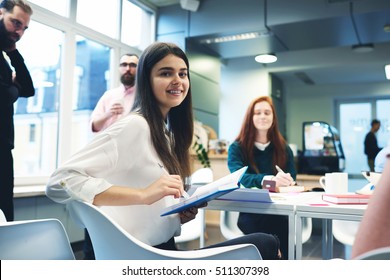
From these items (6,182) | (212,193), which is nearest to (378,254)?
(212,193)

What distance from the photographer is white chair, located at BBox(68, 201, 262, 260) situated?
30.4 inches

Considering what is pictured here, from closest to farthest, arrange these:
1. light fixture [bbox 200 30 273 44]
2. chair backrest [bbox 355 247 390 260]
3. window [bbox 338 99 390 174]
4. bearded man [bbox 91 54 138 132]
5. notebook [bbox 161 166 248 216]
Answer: chair backrest [bbox 355 247 390 260], notebook [bbox 161 166 248 216], bearded man [bbox 91 54 138 132], light fixture [bbox 200 30 273 44], window [bbox 338 99 390 174]

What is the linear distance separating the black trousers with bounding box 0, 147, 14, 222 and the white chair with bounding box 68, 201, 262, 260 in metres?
1.42

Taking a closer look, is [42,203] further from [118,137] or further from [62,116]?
[118,137]

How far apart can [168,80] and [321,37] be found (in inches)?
145

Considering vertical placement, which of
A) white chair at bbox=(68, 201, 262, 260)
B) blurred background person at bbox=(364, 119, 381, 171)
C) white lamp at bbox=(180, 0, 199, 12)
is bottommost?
white chair at bbox=(68, 201, 262, 260)

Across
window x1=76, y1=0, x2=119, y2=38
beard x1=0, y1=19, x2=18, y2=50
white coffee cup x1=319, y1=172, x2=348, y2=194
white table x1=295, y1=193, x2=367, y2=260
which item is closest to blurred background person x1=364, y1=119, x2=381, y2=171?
window x1=76, y1=0, x2=119, y2=38

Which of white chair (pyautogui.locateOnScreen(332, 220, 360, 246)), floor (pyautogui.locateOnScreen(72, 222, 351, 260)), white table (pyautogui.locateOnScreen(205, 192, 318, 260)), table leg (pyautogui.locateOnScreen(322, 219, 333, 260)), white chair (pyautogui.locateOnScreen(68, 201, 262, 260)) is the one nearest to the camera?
white chair (pyautogui.locateOnScreen(68, 201, 262, 260))

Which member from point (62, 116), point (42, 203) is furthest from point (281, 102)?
point (42, 203)

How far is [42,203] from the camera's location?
2852mm

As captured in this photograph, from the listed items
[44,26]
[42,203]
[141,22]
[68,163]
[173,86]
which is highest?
[141,22]

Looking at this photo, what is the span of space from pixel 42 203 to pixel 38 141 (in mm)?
689

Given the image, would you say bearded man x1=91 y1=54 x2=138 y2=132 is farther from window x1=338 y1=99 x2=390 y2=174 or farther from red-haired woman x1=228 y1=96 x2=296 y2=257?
window x1=338 y1=99 x2=390 y2=174
